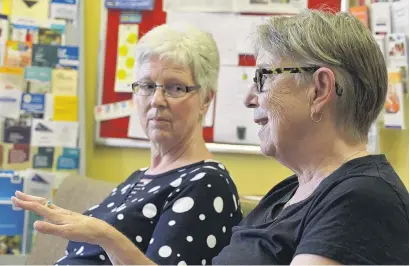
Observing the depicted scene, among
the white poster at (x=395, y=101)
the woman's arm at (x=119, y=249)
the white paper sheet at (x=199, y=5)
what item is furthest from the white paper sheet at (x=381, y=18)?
the woman's arm at (x=119, y=249)

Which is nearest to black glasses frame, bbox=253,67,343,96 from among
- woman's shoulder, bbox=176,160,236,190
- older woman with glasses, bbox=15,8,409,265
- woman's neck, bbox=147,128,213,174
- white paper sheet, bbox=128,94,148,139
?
older woman with glasses, bbox=15,8,409,265

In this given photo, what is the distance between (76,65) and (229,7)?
723mm

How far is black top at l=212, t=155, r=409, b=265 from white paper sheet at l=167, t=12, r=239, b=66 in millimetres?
1428

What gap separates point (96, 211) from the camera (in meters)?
1.70

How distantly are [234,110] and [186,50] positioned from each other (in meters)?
0.79

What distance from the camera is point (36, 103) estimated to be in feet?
8.14

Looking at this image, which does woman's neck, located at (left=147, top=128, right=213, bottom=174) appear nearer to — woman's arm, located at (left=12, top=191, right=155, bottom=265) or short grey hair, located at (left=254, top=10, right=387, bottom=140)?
woman's arm, located at (left=12, top=191, right=155, bottom=265)

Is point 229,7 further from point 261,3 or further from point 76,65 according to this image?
point 76,65

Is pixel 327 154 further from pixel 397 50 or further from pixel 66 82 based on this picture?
pixel 66 82

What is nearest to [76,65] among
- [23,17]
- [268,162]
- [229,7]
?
[23,17]

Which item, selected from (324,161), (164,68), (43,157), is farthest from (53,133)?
(324,161)

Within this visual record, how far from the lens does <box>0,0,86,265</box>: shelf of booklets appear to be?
2436mm

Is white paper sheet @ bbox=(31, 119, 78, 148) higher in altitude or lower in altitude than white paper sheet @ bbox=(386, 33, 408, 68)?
lower

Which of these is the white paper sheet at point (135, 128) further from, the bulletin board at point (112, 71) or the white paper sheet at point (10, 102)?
the white paper sheet at point (10, 102)
